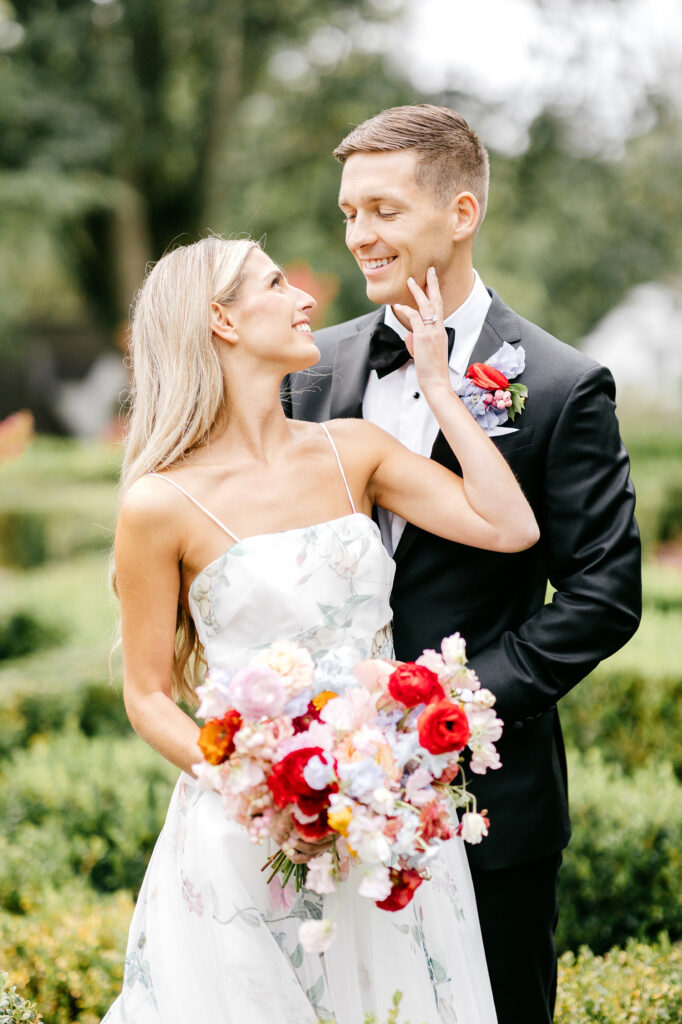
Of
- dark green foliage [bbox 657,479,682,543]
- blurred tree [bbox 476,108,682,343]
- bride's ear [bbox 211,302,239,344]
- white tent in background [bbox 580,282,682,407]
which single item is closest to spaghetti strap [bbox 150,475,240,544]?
bride's ear [bbox 211,302,239,344]

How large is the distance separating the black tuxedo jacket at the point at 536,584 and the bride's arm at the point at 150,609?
2.11ft

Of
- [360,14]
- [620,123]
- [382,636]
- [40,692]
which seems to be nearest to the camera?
[382,636]

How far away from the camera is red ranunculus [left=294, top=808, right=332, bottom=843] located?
1892 millimetres

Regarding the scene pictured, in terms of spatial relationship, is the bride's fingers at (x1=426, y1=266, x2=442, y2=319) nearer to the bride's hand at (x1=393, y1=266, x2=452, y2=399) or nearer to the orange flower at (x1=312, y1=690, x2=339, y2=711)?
the bride's hand at (x1=393, y1=266, x2=452, y2=399)

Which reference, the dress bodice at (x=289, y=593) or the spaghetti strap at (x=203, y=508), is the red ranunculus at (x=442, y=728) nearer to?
the dress bodice at (x=289, y=593)

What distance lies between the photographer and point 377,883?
6.02ft

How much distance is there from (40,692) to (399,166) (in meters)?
3.85

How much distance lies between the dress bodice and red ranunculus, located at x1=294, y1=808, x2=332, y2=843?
0.46m

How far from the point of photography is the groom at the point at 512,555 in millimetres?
2604

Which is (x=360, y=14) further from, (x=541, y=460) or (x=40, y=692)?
(x=541, y=460)

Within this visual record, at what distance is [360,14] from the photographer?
15031 mm

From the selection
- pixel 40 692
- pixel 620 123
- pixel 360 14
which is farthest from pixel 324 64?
pixel 40 692

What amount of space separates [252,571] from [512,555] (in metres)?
0.74

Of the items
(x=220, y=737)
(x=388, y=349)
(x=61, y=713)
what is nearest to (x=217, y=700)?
(x=220, y=737)
